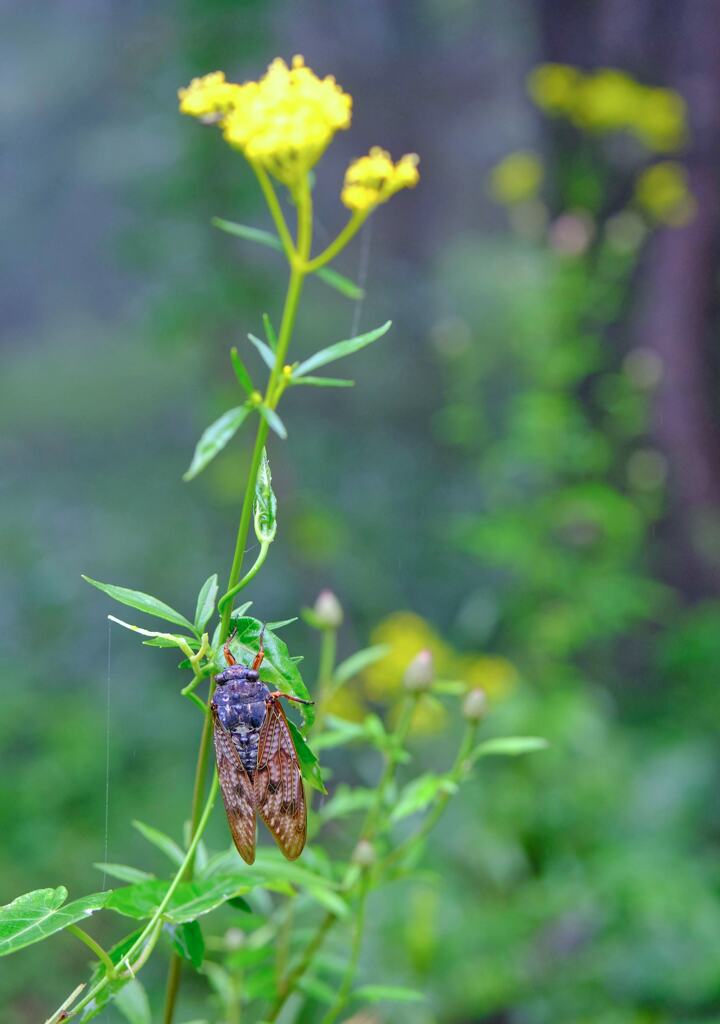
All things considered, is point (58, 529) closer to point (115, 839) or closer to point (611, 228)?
point (115, 839)

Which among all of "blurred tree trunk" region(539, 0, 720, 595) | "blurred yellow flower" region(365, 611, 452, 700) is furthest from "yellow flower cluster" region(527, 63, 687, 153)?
"blurred yellow flower" region(365, 611, 452, 700)

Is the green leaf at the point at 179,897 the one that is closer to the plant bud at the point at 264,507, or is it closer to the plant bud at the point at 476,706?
the plant bud at the point at 264,507

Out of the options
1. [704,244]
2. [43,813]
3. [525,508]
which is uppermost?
[704,244]

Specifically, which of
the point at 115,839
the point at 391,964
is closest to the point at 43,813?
the point at 115,839

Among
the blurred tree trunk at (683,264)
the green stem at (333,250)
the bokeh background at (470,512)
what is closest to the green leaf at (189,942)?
the green stem at (333,250)

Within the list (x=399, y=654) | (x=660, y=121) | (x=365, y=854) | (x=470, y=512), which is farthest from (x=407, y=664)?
(x=470, y=512)

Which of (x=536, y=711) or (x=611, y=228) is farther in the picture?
(x=611, y=228)
